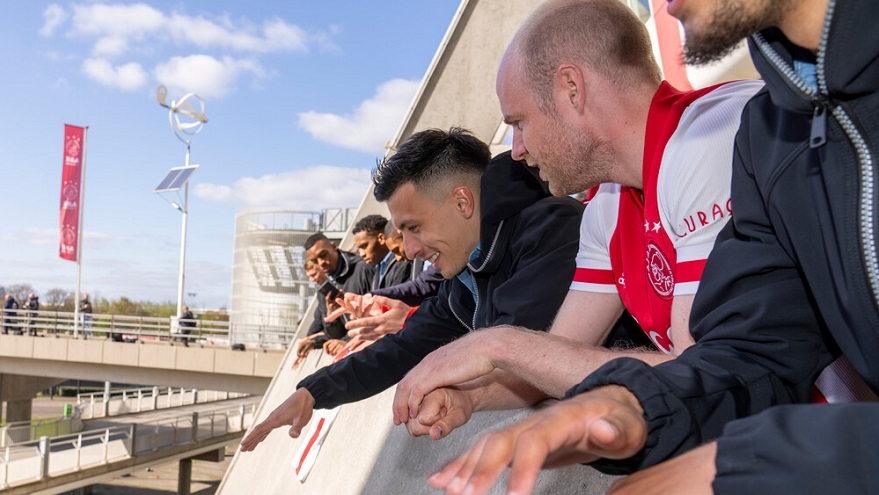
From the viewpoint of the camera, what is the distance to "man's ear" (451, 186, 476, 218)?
346cm

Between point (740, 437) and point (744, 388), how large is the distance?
1.31 ft

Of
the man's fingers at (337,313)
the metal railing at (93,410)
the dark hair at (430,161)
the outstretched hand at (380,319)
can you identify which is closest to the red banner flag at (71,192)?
the metal railing at (93,410)

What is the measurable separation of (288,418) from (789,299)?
213cm

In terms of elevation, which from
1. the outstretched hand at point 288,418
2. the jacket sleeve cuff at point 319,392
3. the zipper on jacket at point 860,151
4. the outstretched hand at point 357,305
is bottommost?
the outstretched hand at point 288,418

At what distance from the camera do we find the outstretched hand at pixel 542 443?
0.83 meters

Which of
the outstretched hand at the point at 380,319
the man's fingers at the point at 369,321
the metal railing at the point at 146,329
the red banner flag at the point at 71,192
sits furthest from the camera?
the red banner flag at the point at 71,192

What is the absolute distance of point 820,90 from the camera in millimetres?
1141

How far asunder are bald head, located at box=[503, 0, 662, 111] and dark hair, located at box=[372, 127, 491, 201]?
4.40 feet

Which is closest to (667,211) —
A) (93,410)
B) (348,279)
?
(348,279)

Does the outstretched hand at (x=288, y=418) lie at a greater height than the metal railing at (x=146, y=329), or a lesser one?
greater

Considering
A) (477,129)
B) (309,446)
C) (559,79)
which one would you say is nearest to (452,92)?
(477,129)

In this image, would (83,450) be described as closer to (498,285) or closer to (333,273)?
(333,273)

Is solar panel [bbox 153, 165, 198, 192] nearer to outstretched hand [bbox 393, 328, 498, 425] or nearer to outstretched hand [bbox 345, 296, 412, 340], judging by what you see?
outstretched hand [bbox 345, 296, 412, 340]

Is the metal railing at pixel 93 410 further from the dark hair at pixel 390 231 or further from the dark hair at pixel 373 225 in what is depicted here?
the dark hair at pixel 390 231
